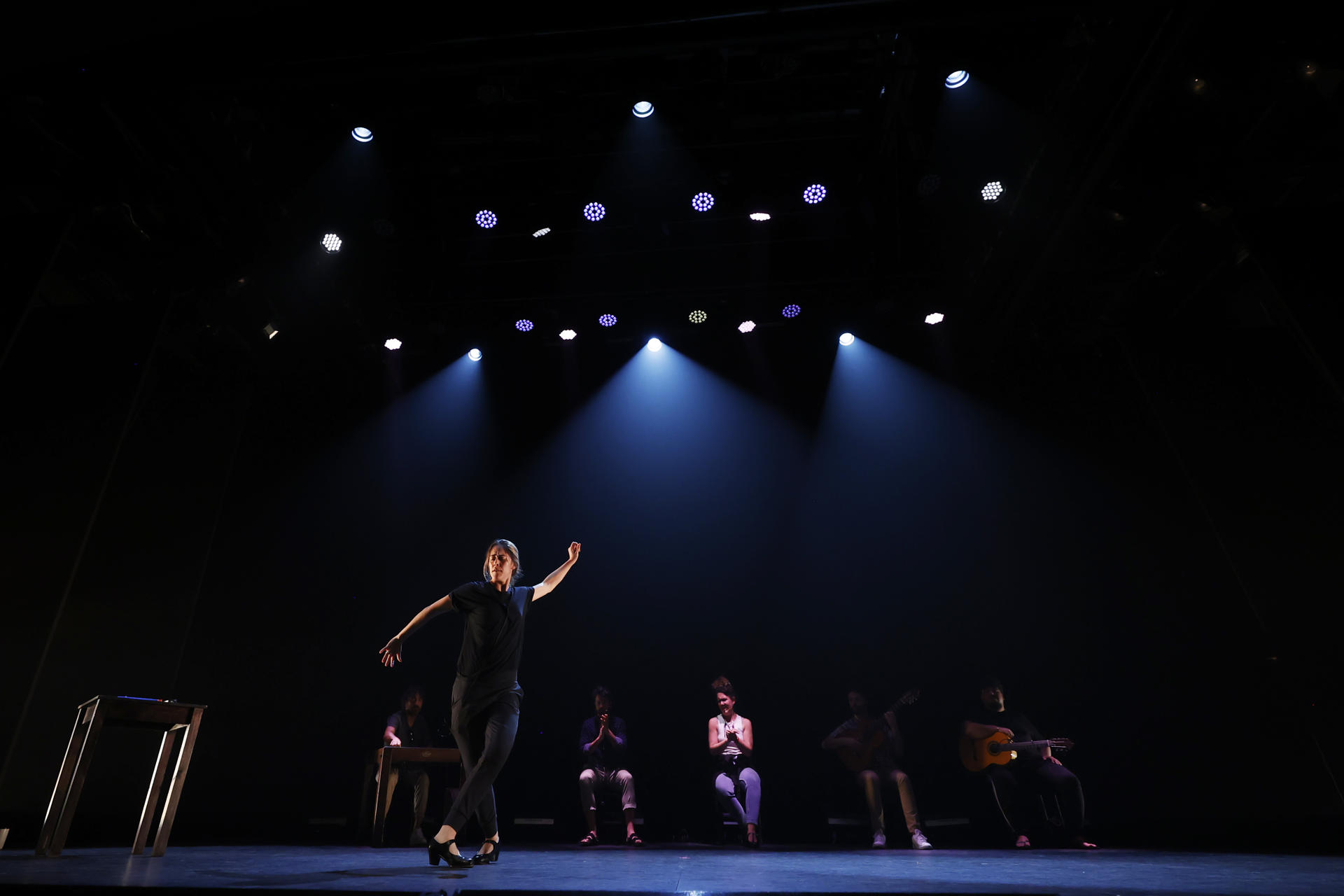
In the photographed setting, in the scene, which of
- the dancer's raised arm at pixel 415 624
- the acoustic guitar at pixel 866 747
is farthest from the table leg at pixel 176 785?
the acoustic guitar at pixel 866 747

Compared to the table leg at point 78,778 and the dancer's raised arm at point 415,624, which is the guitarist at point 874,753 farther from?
the table leg at point 78,778

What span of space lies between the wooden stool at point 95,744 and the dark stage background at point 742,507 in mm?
1229

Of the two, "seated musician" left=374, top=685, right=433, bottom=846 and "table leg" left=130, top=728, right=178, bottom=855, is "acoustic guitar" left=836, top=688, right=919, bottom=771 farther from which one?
"table leg" left=130, top=728, right=178, bottom=855

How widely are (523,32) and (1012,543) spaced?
5757mm

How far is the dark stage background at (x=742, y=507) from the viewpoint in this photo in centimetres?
524

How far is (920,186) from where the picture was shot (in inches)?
215

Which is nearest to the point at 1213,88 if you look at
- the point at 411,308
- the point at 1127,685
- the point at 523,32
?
the point at 523,32

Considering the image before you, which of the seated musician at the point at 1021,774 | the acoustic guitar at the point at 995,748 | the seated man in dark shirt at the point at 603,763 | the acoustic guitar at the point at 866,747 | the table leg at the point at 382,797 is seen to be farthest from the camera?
the acoustic guitar at the point at 866,747

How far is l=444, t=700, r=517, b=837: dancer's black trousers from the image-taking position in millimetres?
3262

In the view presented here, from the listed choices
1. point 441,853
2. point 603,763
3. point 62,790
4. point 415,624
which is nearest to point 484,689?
point 415,624

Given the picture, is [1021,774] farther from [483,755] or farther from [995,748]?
[483,755]

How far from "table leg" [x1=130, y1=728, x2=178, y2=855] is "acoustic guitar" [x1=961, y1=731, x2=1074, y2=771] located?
5.33 m

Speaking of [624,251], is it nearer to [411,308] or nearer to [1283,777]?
[411,308]

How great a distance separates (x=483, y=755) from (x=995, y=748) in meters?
4.11
